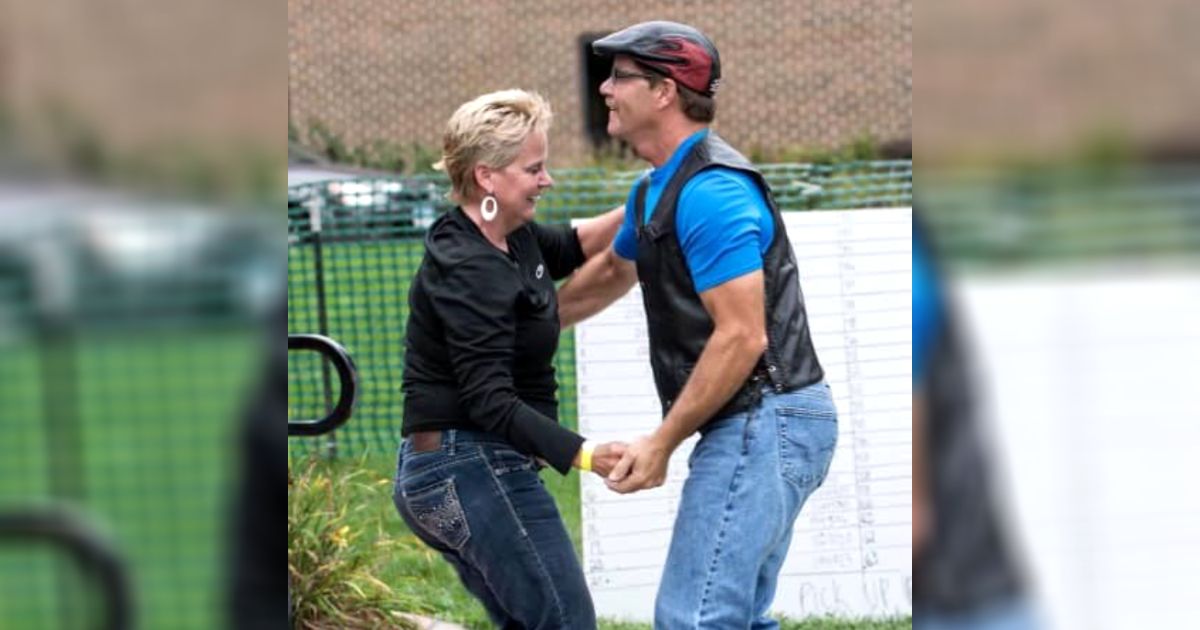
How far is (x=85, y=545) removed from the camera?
33.4 inches

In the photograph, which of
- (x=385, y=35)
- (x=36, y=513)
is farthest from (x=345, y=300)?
(x=385, y=35)

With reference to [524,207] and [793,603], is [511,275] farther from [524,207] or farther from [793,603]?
[793,603]

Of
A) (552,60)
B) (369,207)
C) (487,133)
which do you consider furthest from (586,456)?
(552,60)

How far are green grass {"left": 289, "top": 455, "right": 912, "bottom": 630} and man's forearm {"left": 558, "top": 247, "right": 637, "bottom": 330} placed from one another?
1.67 m

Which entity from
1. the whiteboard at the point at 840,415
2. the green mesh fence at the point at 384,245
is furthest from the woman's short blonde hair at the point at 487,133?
the green mesh fence at the point at 384,245

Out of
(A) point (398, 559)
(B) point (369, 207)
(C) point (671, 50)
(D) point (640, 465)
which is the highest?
(B) point (369, 207)

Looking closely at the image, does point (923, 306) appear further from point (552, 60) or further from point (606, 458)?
point (552, 60)

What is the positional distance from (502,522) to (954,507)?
2284 millimetres

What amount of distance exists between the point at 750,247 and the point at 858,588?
2573 mm

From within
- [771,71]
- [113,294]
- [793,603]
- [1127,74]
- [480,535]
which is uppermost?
[771,71]

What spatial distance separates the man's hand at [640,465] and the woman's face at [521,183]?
558 millimetres

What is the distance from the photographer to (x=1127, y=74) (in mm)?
865

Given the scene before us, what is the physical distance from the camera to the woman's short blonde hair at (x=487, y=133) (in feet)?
10.8

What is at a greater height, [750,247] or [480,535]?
[750,247]
